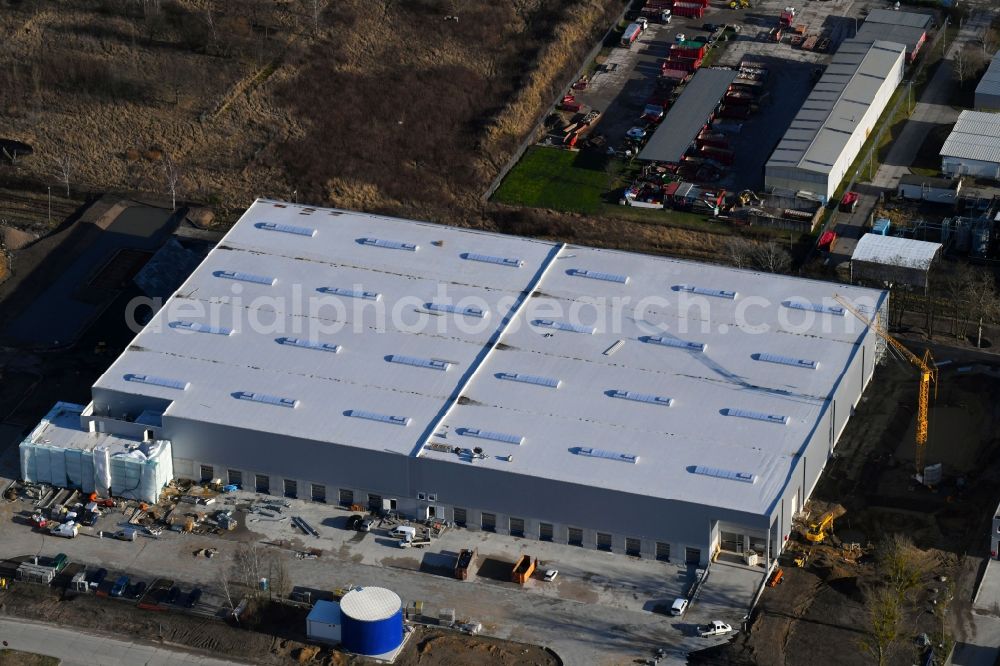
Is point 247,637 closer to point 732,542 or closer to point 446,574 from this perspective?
point 446,574

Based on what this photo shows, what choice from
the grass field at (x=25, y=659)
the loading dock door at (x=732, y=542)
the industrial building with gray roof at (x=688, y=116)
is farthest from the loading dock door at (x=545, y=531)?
the industrial building with gray roof at (x=688, y=116)

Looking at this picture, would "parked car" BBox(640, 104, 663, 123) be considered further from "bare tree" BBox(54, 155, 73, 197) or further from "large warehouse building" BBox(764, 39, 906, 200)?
"bare tree" BBox(54, 155, 73, 197)

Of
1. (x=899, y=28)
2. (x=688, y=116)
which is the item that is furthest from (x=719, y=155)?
(x=899, y=28)

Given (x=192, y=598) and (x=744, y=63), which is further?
(x=744, y=63)

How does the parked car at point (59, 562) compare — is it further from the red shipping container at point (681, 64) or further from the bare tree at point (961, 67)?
the bare tree at point (961, 67)

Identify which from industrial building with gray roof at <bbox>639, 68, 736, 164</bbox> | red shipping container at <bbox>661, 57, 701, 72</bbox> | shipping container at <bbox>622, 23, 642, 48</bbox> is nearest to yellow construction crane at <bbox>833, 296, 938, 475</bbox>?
industrial building with gray roof at <bbox>639, 68, 736, 164</bbox>
